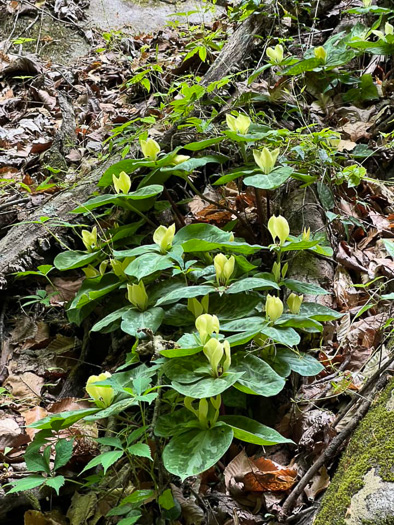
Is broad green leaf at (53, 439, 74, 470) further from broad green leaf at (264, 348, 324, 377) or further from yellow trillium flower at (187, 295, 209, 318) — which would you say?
broad green leaf at (264, 348, 324, 377)

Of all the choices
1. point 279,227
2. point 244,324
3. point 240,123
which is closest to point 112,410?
point 244,324

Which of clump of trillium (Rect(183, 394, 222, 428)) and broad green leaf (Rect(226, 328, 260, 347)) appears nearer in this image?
clump of trillium (Rect(183, 394, 222, 428))

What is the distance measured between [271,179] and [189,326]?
27.5 inches

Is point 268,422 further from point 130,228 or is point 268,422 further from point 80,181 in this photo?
point 80,181

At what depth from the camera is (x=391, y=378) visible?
1.51m

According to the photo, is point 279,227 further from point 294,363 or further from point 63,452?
point 63,452

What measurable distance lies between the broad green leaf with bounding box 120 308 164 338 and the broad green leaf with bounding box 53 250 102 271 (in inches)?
16.8

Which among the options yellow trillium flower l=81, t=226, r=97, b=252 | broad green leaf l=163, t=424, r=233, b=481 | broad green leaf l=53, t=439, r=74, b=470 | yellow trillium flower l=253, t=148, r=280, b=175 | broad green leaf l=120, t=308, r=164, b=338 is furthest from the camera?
yellow trillium flower l=81, t=226, r=97, b=252

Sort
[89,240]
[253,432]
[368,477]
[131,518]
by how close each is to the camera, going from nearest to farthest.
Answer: [368,477]
[131,518]
[253,432]
[89,240]

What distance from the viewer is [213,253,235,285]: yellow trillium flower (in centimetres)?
182

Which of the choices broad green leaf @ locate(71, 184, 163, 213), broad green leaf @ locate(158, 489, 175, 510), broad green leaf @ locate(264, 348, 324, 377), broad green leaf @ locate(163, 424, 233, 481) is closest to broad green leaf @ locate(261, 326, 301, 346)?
broad green leaf @ locate(264, 348, 324, 377)

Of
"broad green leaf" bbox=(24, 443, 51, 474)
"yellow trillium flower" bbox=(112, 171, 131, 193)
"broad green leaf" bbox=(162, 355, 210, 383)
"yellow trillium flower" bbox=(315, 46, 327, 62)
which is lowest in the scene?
"broad green leaf" bbox=(24, 443, 51, 474)

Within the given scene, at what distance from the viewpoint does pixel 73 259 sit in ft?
7.47

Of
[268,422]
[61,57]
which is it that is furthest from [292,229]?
[61,57]
